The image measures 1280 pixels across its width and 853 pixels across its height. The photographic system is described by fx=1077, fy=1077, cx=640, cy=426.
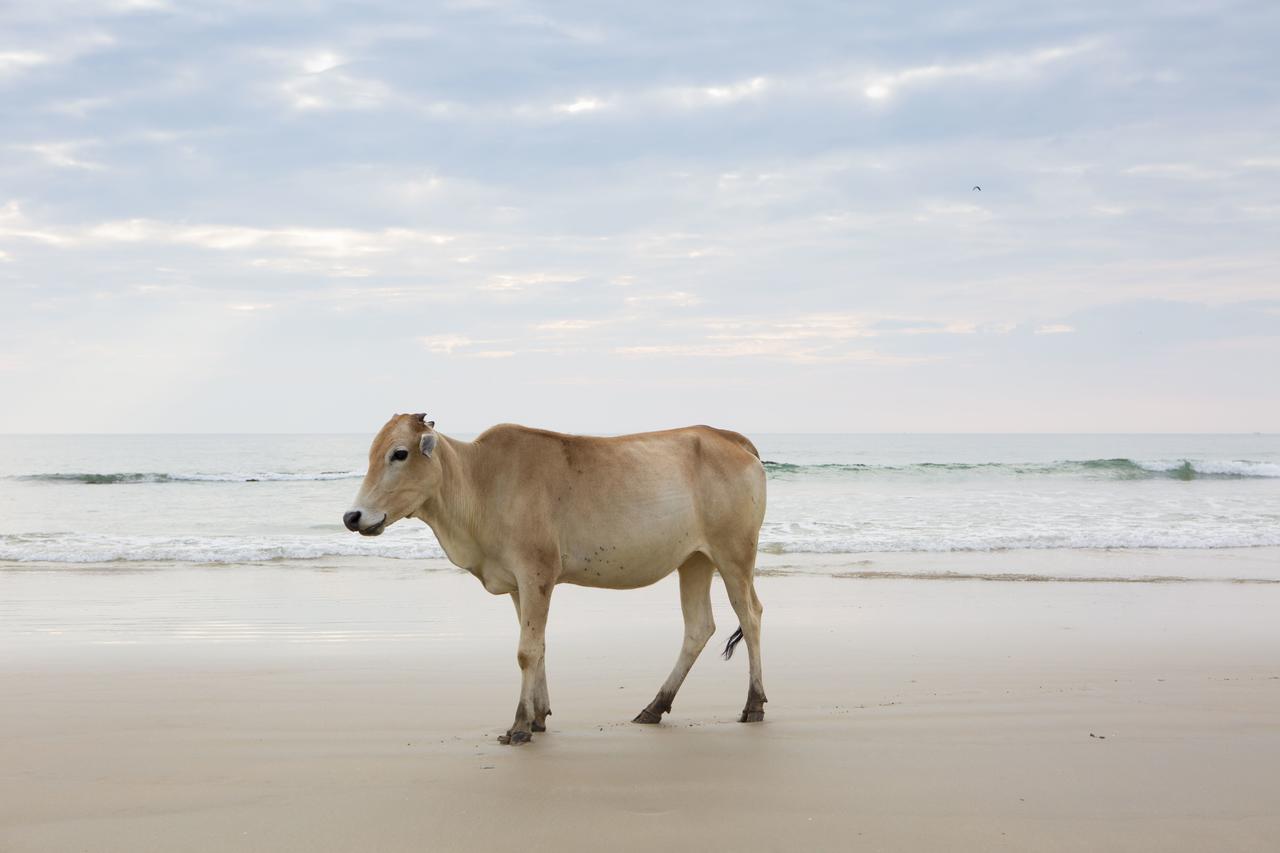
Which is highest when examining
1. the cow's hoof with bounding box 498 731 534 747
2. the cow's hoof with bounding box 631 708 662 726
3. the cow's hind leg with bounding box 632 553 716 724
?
the cow's hind leg with bounding box 632 553 716 724

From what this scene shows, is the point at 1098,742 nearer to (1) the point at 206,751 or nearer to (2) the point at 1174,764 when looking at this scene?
(2) the point at 1174,764

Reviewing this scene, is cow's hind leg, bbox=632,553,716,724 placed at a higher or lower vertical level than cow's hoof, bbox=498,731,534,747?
higher

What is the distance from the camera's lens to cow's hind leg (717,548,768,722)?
5.89 metres

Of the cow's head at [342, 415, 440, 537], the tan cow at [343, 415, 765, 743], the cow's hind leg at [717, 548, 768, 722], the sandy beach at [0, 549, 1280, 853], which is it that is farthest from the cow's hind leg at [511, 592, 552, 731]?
the cow's hind leg at [717, 548, 768, 722]

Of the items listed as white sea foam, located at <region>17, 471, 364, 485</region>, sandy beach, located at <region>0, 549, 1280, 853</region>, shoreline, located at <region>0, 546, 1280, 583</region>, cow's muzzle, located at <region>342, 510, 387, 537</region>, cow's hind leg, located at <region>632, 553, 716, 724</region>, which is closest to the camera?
sandy beach, located at <region>0, 549, 1280, 853</region>

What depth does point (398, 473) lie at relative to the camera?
17.4ft

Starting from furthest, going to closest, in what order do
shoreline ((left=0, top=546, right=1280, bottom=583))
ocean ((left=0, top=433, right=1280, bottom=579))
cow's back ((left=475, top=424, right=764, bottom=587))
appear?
ocean ((left=0, top=433, right=1280, bottom=579))
shoreline ((left=0, top=546, right=1280, bottom=583))
cow's back ((left=475, top=424, right=764, bottom=587))

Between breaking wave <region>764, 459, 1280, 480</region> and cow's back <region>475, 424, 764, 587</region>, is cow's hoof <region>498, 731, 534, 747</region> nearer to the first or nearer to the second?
cow's back <region>475, 424, 764, 587</region>

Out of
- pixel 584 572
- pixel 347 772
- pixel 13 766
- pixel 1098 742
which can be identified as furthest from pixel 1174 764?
pixel 13 766

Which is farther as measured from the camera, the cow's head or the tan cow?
the tan cow

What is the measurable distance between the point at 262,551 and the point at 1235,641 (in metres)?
12.2

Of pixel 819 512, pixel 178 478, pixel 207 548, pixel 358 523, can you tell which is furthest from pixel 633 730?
pixel 178 478

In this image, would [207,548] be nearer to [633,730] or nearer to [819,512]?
[633,730]

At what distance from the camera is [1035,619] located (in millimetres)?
9844
